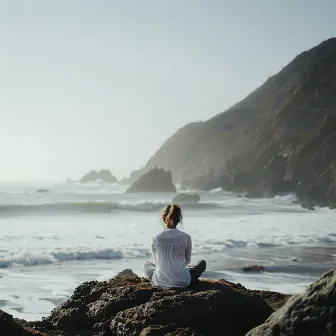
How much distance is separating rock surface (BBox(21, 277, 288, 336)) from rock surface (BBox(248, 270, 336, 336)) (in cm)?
71

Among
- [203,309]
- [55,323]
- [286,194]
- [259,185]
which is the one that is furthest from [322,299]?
[259,185]

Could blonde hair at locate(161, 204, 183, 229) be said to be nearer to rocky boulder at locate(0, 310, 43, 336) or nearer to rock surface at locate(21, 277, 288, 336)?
rock surface at locate(21, 277, 288, 336)

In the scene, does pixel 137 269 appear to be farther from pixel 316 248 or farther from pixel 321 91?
pixel 321 91

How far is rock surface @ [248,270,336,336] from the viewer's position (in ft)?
14.8

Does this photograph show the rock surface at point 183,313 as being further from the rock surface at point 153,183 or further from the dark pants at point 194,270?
the rock surface at point 153,183

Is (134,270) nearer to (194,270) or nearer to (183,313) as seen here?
(194,270)

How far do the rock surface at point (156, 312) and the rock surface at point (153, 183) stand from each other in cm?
9767

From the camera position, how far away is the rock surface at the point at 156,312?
18.0 feet

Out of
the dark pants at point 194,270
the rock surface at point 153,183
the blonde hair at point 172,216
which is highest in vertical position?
the rock surface at point 153,183

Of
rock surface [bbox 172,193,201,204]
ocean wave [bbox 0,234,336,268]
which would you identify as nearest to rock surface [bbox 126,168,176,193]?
rock surface [bbox 172,193,201,204]

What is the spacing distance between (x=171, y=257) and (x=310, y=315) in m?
2.18

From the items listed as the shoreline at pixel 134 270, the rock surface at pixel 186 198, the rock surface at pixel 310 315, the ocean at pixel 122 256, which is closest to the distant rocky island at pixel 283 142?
the rock surface at pixel 186 198

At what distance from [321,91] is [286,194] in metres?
33.6

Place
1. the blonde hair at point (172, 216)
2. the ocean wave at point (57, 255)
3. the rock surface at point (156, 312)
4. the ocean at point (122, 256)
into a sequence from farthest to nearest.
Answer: the ocean wave at point (57, 255), the ocean at point (122, 256), the blonde hair at point (172, 216), the rock surface at point (156, 312)
